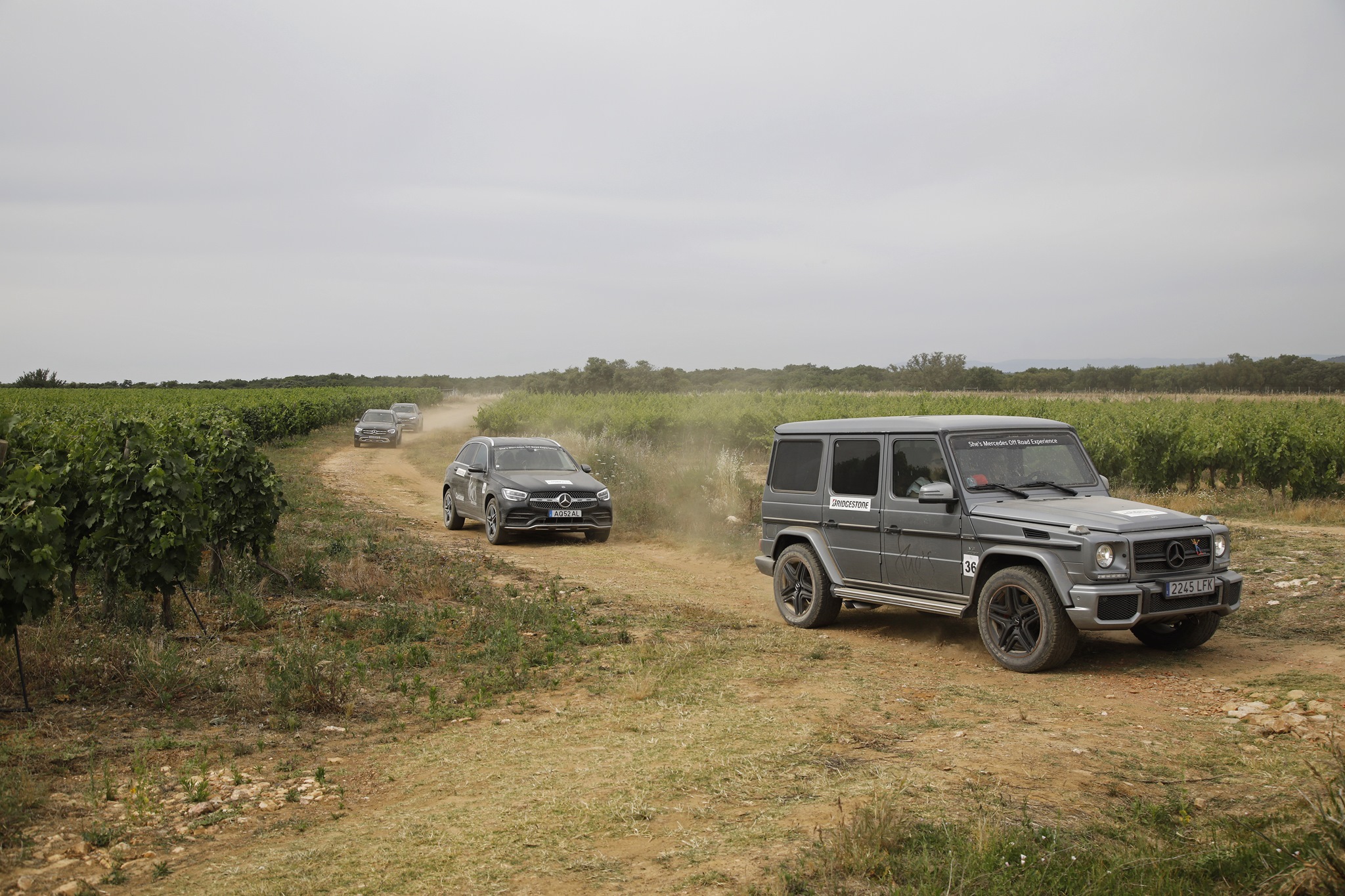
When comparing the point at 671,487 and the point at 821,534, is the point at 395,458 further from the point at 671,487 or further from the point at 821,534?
the point at 821,534

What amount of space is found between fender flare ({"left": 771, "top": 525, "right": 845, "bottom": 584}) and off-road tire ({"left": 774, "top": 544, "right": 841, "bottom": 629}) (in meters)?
0.07

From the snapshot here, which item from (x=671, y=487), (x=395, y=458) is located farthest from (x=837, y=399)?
(x=671, y=487)

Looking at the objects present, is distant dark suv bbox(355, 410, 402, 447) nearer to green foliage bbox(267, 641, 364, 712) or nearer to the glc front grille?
the glc front grille

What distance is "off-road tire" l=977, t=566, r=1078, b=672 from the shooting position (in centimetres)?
708

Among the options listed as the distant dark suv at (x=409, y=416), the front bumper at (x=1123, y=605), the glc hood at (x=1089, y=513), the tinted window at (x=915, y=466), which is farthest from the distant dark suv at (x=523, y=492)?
the distant dark suv at (x=409, y=416)

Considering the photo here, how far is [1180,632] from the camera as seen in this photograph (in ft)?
25.7

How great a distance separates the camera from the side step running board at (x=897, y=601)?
7.92m

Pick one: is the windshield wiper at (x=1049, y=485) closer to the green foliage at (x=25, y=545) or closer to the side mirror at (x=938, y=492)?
the side mirror at (x=938, y=492)

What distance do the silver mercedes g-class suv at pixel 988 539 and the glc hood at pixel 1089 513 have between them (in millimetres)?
16

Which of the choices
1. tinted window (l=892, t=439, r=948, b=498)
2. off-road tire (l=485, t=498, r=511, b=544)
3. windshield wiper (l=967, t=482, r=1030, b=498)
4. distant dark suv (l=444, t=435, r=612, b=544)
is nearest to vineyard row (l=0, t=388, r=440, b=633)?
off-road tire (l=485, t=498, r=511, b=544)

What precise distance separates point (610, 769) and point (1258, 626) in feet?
22.3

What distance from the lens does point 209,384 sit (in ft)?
329

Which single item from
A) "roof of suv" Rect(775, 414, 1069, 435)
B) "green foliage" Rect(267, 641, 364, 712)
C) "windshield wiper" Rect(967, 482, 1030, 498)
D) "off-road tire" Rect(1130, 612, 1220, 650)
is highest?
"roof of suv" Rect(775, 414, 1069, 435)

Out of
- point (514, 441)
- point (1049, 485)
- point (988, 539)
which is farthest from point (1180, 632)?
point (514, 441)
